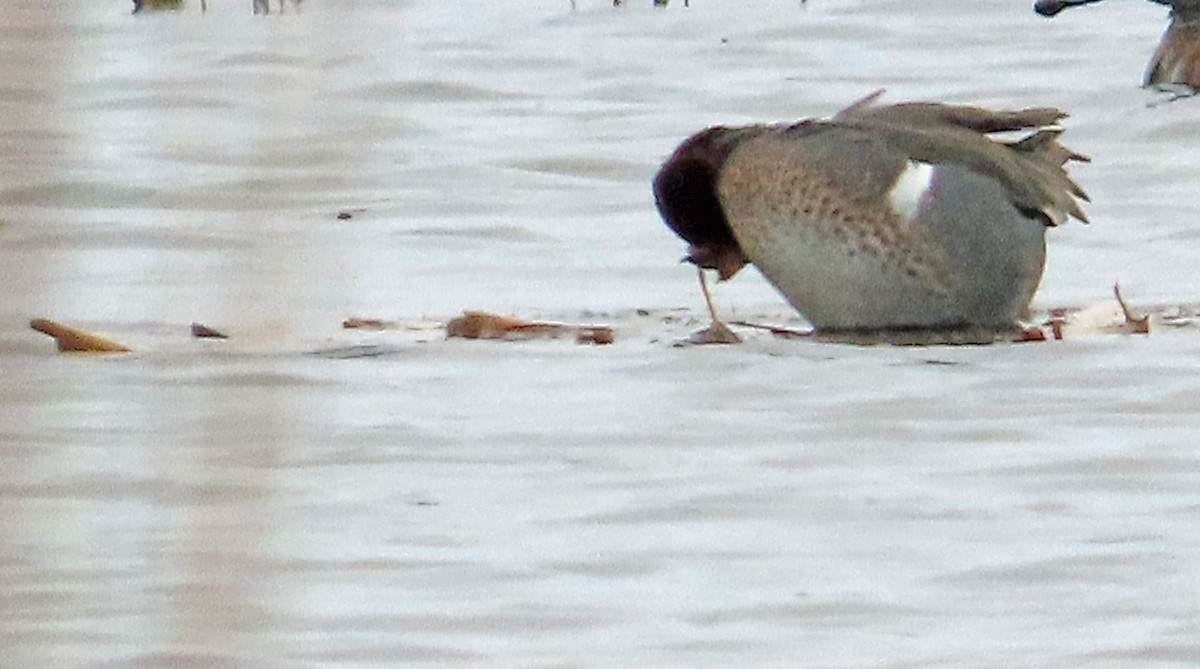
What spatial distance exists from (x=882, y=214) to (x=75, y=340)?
1.50 metres

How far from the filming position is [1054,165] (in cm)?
615

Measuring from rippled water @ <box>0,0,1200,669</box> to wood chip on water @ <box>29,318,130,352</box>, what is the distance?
4cm

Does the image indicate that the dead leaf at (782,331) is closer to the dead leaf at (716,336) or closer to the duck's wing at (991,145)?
the dead leaf at (716,336)

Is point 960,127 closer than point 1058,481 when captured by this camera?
No

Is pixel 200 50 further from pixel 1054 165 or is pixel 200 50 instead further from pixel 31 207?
pixel 1054 165

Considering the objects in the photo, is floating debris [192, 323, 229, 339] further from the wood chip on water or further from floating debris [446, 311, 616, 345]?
floating debris [446, 311, 616, 345]

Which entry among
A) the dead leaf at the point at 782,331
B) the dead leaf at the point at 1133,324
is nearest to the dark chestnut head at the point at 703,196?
the dead leaf at the point at 782,331

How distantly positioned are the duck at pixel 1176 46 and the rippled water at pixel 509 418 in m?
0.35

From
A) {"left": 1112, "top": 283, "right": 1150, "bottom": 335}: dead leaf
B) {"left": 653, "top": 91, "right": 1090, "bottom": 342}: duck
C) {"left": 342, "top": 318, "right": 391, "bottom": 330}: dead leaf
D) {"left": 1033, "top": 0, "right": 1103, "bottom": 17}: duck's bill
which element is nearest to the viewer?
{"left": 653, "top": 91, "right": 1090, "bottom": 342}: duck

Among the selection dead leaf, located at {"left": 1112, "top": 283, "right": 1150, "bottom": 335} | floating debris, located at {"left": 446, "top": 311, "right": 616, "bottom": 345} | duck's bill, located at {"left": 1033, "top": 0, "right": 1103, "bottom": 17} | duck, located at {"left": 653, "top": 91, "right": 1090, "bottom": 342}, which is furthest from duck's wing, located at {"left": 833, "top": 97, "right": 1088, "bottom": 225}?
duck's bill, located at {"left": 1033, "top": 0, "right": 1103, "bottom": 17}

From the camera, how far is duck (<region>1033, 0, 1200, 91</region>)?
31.9 feet

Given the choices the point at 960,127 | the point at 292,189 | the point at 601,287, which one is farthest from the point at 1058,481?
the point at 292,189

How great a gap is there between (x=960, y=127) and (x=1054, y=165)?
0.66ft

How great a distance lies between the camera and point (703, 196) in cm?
608
